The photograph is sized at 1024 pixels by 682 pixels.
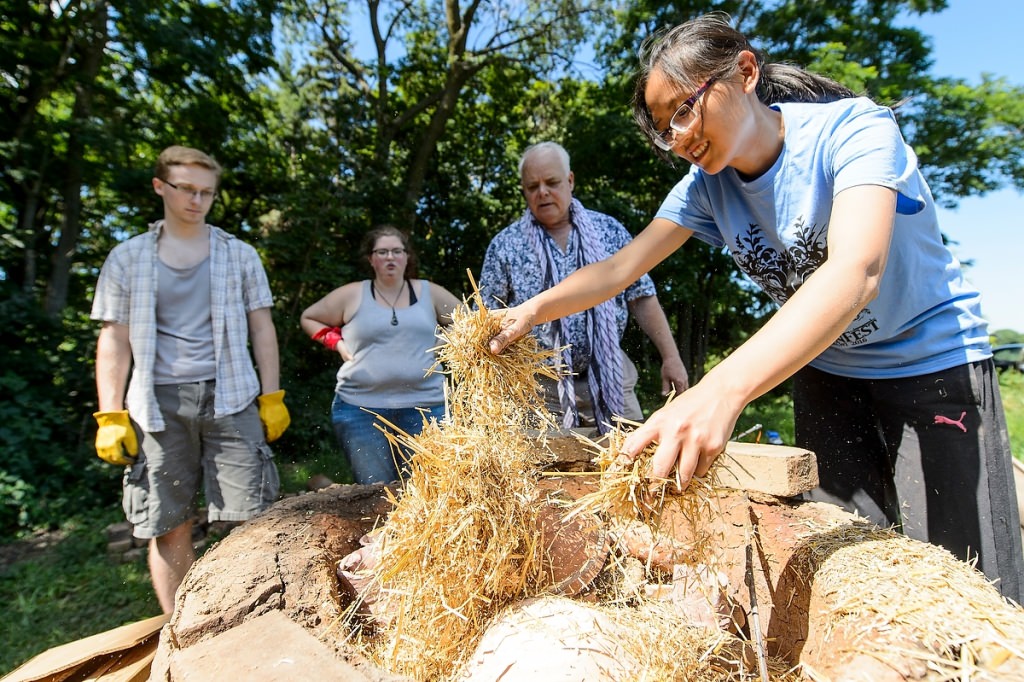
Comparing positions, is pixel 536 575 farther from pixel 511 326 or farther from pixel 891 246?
pixel 891 246

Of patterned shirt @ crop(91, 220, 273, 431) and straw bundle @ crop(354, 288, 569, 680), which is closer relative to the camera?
straw bundle @ crop(354, 288, 569, 680)

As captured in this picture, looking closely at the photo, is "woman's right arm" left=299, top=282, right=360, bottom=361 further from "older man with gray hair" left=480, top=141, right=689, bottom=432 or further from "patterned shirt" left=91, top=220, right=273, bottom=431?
"older man with gray hair" left=480, top=141, right=689, bottom=432

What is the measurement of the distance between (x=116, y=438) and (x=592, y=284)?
2076mm

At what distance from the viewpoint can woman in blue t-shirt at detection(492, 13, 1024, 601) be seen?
1.48 m

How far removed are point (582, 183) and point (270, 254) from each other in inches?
175

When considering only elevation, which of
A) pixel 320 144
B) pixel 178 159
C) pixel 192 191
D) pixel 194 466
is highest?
pixel 320 144

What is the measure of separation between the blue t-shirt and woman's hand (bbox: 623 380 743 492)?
2.28 feet

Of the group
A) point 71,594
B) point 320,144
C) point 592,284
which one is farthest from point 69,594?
point 320,144

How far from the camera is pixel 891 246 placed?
5.12 feet

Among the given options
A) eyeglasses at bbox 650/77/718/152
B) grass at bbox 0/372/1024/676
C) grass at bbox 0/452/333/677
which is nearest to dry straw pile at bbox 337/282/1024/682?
eyeglasses at bbox 650/77/718/152

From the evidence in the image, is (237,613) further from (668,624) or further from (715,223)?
(715,223)

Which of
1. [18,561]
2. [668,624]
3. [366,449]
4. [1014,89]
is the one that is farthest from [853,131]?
[1014,89]

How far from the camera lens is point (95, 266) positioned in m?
5.92

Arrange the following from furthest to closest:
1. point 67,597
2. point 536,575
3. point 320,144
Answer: point 320,144
point 67,597
point 536,575
